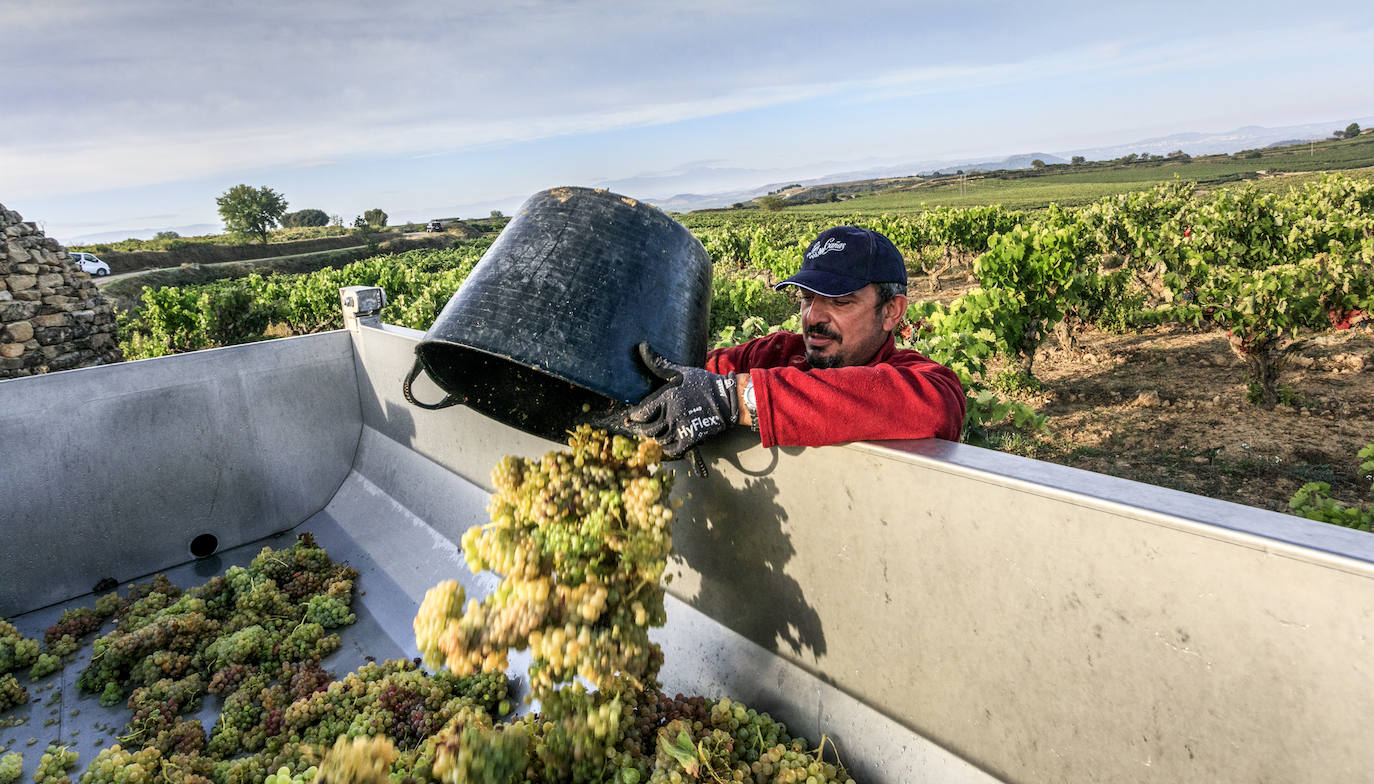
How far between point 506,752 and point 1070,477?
61.2 inches

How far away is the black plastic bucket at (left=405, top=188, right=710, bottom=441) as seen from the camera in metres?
2.03

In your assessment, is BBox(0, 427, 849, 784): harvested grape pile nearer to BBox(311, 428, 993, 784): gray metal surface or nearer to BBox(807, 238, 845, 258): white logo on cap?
BBox(311, 428, 993, 784): gray metal surface

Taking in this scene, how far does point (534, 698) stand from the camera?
6.55ft

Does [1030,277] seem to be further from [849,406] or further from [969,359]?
[849,406]

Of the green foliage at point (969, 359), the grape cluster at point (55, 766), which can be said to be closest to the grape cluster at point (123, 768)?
the grape cluster at point (55, 766)

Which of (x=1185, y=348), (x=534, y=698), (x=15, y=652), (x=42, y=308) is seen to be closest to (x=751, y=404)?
(x=534, y=698)

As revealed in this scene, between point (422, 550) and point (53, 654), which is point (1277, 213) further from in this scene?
point (53, 654)

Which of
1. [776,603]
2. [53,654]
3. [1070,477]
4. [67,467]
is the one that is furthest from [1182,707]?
[67,467]

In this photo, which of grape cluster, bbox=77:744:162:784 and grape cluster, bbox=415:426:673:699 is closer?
grape cluster, bbox=415:426:673:699

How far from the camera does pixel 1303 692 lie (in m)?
1.20

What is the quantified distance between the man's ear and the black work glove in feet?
2.82

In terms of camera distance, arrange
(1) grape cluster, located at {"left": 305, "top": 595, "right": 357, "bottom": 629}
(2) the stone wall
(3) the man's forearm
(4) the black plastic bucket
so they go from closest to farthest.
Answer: (3) the man's forearm
(4) the black plastic bucket
(1) grape cluster, located at {"left": 305, "top": 595, "right": 357, "bottom": 629}
(2) the stone wall

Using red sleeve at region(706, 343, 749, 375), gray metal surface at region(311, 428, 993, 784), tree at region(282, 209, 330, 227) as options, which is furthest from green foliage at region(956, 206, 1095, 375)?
tree at region(282, 209, 330, 227)

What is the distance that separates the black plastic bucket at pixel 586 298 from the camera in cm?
203
